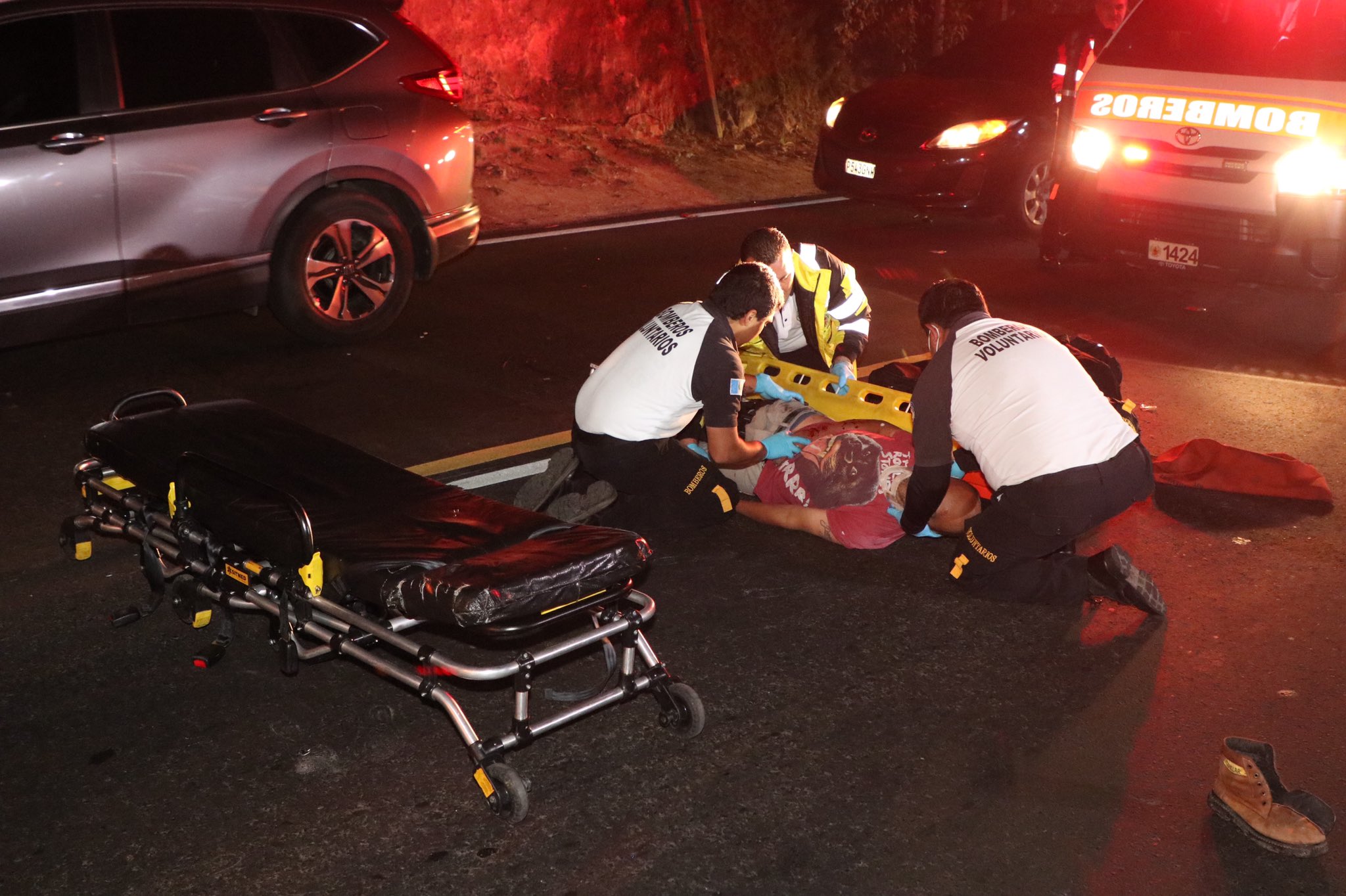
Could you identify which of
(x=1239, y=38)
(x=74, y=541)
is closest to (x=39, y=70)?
(x=74, y=541)

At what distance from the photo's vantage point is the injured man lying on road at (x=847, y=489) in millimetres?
5238

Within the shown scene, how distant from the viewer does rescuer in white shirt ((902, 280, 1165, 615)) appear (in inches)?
184

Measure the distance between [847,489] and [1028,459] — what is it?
2.78 ft

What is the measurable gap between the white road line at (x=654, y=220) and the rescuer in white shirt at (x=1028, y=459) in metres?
6.29

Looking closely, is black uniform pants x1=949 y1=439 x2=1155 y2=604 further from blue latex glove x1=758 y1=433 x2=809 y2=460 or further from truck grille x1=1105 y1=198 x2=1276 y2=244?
truck grille x1=1105 y1=198 x2=1276 y2=244

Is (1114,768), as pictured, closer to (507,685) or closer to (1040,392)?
(1040,392)

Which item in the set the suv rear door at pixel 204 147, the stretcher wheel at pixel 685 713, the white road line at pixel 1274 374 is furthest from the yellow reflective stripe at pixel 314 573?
the white road line at pixel 1274 374

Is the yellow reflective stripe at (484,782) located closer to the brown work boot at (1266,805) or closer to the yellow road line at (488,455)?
the brown work boot at (1266,805)

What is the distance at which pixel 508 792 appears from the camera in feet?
11.4

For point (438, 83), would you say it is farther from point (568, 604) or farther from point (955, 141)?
point (568, 604)

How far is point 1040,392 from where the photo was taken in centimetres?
465

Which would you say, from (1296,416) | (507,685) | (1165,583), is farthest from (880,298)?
(507,685)

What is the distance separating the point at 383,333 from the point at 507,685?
418 cm

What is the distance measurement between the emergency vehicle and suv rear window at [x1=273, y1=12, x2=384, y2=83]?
4.65 metres
